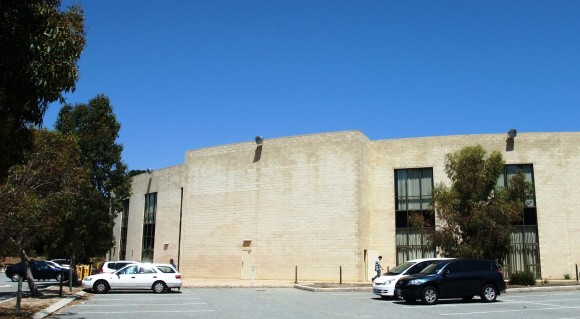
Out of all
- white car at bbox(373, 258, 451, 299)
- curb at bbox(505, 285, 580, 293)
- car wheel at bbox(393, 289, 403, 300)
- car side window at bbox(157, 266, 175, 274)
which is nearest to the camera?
car wheel at bbox(393, 289, 403, 300)

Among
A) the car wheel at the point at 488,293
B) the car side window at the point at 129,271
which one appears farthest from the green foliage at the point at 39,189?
the car wheel at the point at 488,293

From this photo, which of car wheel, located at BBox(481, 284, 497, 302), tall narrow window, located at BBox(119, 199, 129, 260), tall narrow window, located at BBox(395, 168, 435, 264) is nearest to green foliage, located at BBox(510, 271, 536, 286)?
tall narrow window, located at BBox(395, 168, 435, 264)

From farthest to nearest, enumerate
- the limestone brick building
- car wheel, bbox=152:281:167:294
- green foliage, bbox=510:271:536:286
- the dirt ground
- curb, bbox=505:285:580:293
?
the limestone brick building
green foliage, bbox=510:271:536:286
car wheel, bbox=152:281:167:294
curb, bbox=505:285:580:293
the dirt ground

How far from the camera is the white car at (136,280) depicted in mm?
24188

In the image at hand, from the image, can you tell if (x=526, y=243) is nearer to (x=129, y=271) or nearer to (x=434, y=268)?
(x=434, y=268)

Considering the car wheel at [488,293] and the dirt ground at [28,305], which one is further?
the car wheel at [488,293]

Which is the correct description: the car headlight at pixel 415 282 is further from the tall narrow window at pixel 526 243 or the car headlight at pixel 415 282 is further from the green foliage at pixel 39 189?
the tall narrow window at pixel 526 243

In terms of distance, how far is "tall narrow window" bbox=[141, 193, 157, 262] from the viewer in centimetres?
4616

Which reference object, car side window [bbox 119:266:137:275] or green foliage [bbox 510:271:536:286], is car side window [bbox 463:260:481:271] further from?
car side window [bbox 119:266:137:275]

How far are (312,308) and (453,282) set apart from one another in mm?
5230

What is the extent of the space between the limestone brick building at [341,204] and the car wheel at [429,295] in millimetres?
14392

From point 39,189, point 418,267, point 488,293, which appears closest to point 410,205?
point 418,267

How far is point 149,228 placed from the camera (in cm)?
4691

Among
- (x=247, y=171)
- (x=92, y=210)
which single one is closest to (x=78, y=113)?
(x=92, y=210)
